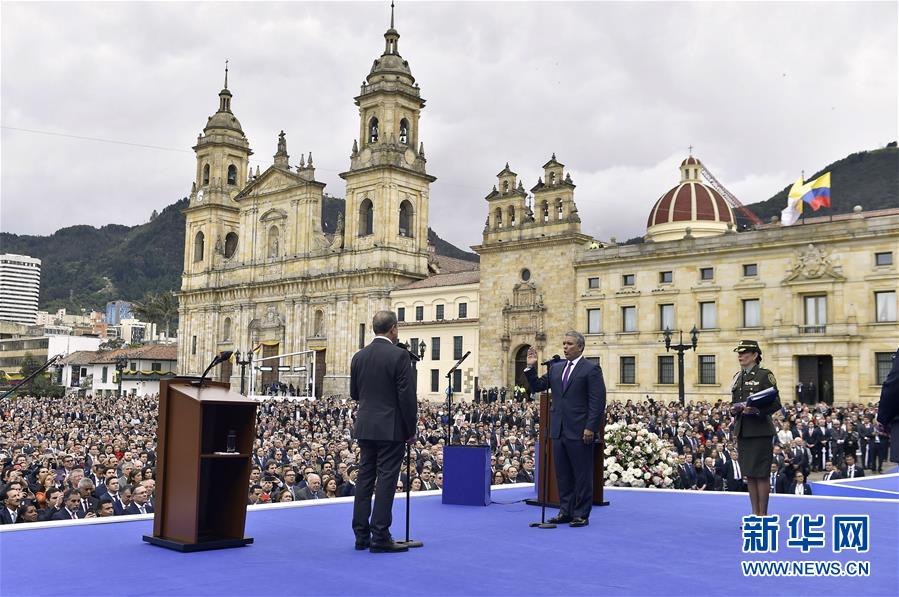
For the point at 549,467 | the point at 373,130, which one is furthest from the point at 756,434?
the point at 373,130

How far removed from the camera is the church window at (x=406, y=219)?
62719mm

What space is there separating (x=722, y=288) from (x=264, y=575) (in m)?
38.9

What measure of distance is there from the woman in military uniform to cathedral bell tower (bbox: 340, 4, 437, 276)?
52.3 metres

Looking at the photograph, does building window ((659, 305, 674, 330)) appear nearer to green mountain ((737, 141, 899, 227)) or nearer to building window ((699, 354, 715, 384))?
building window ((699, 354, 715, 384))

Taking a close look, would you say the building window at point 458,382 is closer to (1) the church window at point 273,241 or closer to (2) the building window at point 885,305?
(1) the church window at point 273,241

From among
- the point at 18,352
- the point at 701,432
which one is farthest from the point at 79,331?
the point at 701,432

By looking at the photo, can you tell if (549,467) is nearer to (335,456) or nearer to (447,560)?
(447,560)

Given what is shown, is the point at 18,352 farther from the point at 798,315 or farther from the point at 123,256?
the point at 798,315

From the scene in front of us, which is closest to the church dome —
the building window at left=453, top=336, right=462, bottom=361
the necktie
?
the building window at left=453, top=336, right=462, bottom=361

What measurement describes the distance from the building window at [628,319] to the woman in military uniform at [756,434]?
122 ft

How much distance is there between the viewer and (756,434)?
815cm

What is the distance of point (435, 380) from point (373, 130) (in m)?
19.7

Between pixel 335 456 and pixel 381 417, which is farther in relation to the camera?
pixel 335 456

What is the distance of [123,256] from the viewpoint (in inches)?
7347
